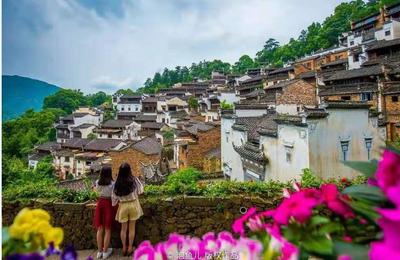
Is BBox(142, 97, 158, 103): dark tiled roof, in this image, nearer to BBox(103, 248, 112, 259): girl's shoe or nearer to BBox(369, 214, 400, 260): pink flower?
BBox(103, 248, 112, 259): girl's shoe

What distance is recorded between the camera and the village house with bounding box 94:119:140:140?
3018 centimetres

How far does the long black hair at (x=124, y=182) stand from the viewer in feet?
9.89

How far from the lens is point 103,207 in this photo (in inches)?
122

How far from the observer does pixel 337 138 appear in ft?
23.9

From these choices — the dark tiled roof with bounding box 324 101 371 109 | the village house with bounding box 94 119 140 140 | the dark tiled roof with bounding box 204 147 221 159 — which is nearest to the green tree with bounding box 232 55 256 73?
the village house with bounding box 94 119 140 140

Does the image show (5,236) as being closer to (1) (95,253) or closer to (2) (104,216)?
(2) (104,216)

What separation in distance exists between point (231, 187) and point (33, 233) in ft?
9.81

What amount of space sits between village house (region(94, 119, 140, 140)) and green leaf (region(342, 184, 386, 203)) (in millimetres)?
29174

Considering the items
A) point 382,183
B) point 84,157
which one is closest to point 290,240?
point 382,183

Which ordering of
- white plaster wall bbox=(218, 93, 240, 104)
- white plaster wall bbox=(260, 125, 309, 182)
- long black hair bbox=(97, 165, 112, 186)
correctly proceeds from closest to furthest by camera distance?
long black hair bbox=(97, 165, 112, 186) < white plaster wall bbox=(260, 125, 309, 182) < white plaster wall bbox=(218, 93, 240, 104)

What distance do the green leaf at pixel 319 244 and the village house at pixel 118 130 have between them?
29.2 metres

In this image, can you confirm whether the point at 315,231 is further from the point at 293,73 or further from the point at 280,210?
the point at 293,73

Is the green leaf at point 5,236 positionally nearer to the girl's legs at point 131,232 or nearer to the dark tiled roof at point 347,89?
the girl's legs at point 131,232

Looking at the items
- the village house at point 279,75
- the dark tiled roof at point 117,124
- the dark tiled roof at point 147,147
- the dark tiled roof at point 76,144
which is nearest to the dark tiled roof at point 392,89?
the dark tiled roof at point 147,147
